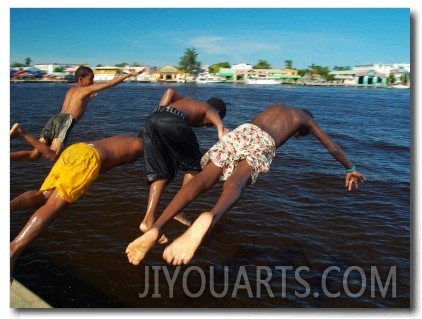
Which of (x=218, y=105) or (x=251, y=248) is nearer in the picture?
(x=218, y=105)

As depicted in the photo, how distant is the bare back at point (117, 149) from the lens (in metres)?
3.43

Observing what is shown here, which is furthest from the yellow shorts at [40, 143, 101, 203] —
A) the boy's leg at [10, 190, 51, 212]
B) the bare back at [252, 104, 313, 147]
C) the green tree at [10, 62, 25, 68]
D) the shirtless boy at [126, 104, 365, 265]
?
the green tree at [10, 62, 25, 68]

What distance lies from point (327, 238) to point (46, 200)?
379cm

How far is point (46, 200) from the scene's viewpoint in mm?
3578

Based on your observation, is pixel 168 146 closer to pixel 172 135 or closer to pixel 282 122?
pixel 172 135

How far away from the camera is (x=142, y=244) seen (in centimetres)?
267

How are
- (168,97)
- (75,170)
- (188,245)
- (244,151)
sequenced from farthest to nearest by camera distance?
(168,97) < (75,170) < (244,151) < (188,245)

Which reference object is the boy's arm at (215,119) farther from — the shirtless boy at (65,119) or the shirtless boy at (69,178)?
the shirtless boy at (65,119)

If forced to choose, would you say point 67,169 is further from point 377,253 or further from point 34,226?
point 377,253

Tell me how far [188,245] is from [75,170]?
1.34m

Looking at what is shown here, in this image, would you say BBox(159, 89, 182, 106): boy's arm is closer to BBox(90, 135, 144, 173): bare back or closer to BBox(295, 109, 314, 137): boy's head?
BBox(90, 135, 144, 173): bare back

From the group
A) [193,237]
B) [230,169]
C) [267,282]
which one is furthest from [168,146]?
[267,282]

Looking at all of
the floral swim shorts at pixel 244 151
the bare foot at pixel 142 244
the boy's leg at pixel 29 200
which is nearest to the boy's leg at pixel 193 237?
the bare foot at pixel 142 244

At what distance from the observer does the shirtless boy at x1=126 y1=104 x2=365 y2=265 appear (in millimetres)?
2553
